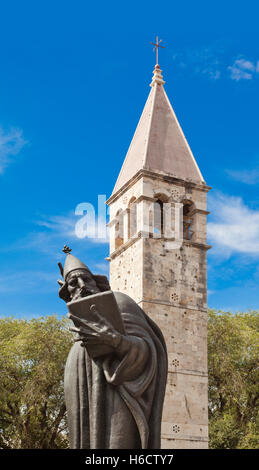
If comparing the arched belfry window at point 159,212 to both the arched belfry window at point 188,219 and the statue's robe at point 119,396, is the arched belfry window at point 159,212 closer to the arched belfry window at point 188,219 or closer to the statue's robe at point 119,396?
the arched belfry window at point 188,219

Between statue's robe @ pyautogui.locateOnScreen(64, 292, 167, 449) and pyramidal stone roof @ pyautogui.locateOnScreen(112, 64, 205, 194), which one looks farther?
pyramidal stone roof @ pyautogui.locateOnScreen(112, 64, 205, 194)

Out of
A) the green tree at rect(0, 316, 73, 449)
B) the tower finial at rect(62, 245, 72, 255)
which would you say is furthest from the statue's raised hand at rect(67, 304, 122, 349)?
the green tree at rect(0, 316, 73, 449)

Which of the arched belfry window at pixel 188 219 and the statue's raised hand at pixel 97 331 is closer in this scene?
the statue's raised hand at pixel 97 331

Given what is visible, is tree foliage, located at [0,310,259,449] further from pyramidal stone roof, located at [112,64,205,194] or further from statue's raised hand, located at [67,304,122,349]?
statue's raised hand, located at [67,304,122,349]

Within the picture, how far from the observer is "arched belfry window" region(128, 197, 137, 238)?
28.5 metres

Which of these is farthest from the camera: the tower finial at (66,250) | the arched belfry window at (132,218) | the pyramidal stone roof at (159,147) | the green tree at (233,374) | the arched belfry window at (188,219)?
the green tree at (233,374)

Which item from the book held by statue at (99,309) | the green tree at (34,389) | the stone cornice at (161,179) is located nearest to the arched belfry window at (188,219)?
the stone cornice at (161,179)

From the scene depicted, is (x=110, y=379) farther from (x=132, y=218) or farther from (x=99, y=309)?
(x=132, y=218)

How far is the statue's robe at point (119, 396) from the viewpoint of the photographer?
407cm

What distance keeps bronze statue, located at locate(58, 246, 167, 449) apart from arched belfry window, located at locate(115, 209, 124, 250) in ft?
82.7

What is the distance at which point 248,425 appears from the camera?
1134 inches

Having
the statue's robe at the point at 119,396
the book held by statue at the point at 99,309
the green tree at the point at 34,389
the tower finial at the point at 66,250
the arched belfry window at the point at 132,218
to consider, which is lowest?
the statue's robe at the point at 119,396

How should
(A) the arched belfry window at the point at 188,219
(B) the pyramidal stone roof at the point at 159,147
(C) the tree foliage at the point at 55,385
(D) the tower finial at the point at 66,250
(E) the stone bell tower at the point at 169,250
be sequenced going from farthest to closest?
(A) the arched belfry window at the point at 188,219, (B) the pyramidal stone roof at the point at 159,147, (C) the tree foliage at the point at 55,385, (E) the stone bell tower at the point at 169,250, (D) the tower finial at the point at 66,250

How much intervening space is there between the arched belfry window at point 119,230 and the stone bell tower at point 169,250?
4 centimetres
